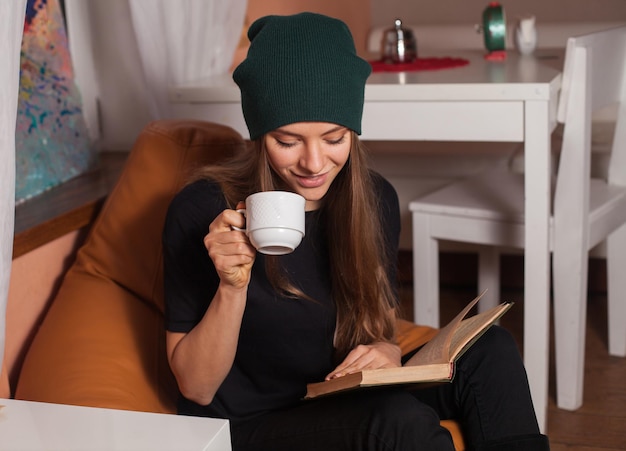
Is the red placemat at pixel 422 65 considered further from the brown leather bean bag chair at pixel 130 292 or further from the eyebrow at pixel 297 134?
the eyebrow at pixel 297 134

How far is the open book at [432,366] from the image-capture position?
1156 millimetres

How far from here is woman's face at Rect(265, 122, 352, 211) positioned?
1.30 m

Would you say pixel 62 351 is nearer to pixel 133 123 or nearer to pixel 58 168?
pixel 58 168

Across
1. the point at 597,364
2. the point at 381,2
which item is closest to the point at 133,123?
the point at 597,364

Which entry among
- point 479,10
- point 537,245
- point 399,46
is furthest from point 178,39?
point 479,10

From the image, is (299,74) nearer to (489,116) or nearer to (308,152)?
(308,152)

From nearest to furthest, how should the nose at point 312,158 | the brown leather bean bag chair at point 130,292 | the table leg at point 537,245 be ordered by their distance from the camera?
1. the nose at point 312,158
2. the brown leather bean bag chair at point 130,292
3. the table leg at point 537,245

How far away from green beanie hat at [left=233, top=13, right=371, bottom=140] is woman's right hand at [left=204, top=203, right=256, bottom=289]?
0.65 feet

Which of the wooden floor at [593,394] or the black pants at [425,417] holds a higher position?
the black pants at [425,417]

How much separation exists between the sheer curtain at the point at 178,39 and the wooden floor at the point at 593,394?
746mm

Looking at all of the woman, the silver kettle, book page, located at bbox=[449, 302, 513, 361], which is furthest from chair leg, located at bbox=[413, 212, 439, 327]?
book page, located at bbox=[449, 302, 513, 361]

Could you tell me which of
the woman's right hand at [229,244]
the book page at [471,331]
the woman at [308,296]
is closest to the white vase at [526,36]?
the woman at [308,296]

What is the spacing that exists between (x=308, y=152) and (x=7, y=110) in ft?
1.42

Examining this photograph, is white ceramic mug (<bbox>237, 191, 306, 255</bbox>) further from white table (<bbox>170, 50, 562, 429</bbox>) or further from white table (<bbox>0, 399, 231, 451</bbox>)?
white table (<bbox>170, 50, 562, 429</bbox>)
